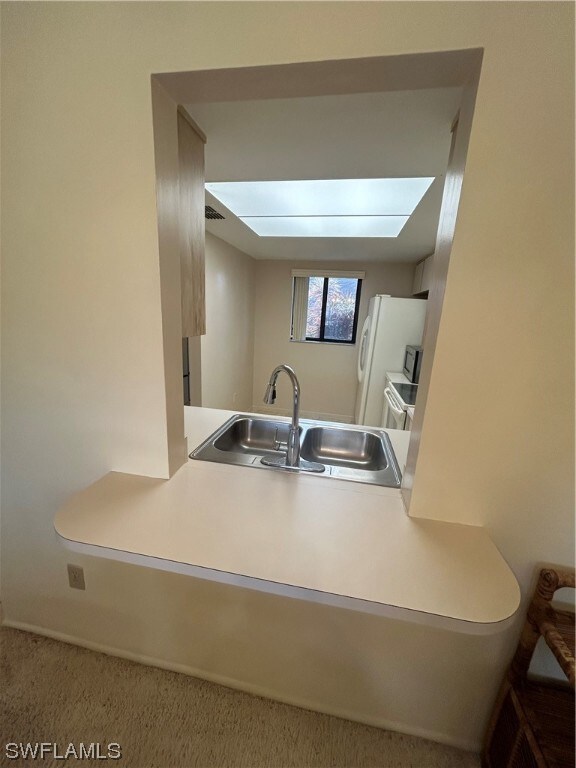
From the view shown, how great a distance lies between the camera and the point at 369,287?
4.37 metres

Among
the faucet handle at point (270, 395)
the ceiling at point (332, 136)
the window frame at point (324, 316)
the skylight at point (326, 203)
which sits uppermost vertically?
the skylight at point (326, 203)

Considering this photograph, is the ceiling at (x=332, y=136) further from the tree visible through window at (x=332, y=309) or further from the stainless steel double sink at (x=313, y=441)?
the tree visible through window at (x=332, y=309)

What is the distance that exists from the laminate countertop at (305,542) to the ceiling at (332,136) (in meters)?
1.30

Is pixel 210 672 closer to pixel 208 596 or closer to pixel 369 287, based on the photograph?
pixel 208 596

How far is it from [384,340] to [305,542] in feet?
8.98

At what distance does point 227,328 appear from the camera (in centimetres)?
375

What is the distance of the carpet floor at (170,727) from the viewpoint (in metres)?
1.09

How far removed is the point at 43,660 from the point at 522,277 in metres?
2.45

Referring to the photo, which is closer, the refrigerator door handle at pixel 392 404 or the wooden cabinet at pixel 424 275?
the refrigerator door handle at pixel 392 404

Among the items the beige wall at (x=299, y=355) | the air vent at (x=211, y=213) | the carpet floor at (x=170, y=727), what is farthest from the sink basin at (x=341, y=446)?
the beige wall at (x=299, y=355)

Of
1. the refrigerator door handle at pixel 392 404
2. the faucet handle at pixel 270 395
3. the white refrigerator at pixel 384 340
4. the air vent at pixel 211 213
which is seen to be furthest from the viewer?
the white refrigerator at pixel 384 340

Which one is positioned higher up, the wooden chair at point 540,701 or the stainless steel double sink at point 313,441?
the stainless steel double sink at point 313,441

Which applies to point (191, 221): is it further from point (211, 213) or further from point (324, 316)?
point (324, 316)

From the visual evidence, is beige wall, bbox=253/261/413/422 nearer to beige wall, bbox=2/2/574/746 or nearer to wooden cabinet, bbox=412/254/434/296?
wooden cabinet, bbox=412/254/434/296
